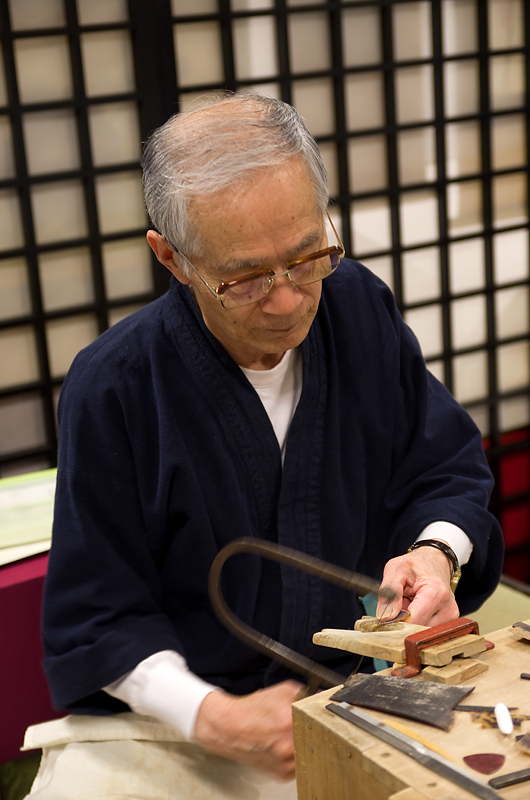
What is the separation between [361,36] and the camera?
2.77 metres

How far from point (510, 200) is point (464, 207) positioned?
0.75 feet

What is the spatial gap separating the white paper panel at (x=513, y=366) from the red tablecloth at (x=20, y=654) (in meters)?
2.23

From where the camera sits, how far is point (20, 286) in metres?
2.41

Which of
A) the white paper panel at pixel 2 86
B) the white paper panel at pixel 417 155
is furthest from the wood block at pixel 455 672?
the white paper panel at pixel 417 155

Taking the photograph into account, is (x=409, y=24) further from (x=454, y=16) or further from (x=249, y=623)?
(x=249, y=623)

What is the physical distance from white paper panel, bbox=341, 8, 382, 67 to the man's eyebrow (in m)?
1.85

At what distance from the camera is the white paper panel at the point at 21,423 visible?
2.46m

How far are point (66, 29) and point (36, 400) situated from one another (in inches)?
42.4

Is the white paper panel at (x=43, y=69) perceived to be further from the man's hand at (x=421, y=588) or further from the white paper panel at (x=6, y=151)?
the man's hand at (x=421, y=588)

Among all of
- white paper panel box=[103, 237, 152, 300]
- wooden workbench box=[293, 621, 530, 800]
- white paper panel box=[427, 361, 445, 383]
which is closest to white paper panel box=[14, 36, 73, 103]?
white paper panel box=[103, 237, 152, 300]

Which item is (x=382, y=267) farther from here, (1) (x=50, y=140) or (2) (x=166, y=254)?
(2) (x=166, y=254)

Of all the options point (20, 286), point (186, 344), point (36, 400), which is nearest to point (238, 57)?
point (20, 286)

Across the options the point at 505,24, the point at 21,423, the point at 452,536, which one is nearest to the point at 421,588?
the point at 452,536

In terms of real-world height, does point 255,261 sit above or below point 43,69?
below
